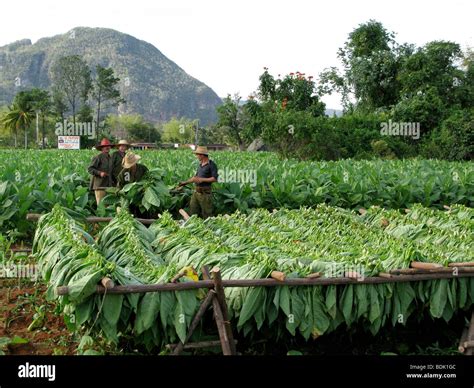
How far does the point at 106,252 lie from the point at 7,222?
4.44m

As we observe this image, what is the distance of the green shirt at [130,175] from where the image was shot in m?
11.2

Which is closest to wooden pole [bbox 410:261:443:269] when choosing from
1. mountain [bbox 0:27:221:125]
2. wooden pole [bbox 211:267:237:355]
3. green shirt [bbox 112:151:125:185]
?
wooden pole [bbox 211:267:237:355]

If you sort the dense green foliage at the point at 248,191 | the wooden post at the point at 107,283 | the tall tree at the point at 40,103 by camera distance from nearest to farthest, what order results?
the wooden post at the point at 107,283 → the dense green foliage at the point at 248,191 → the tall tree at the point at 40,103

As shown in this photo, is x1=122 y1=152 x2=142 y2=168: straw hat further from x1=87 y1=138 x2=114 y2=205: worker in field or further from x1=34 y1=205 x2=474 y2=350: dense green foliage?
x1=34 y1=205 x2=474 y2=350: dense green foliage

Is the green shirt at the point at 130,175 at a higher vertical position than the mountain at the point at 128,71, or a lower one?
lower

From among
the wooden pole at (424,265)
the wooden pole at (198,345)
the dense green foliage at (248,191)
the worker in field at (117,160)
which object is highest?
the worker in field at (117,160)

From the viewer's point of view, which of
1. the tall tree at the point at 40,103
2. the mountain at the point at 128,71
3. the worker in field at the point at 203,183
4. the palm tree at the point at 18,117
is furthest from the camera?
the mountain at the point at 128,71

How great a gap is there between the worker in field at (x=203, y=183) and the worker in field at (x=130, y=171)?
0.84 meters

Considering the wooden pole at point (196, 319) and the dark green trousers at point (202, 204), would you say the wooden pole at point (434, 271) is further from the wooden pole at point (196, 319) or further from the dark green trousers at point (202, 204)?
the dark green trousers at point (202, 204)

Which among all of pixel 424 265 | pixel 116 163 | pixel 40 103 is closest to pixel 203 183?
pixel 116 163

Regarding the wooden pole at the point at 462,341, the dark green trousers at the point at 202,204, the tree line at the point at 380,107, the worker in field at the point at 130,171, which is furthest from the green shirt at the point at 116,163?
the tree line at the point at 380,107

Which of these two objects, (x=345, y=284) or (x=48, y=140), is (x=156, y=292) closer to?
(x=345, y=284)

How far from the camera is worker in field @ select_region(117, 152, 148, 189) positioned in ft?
36.4

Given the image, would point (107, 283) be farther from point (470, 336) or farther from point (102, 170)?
point (102, 170)
